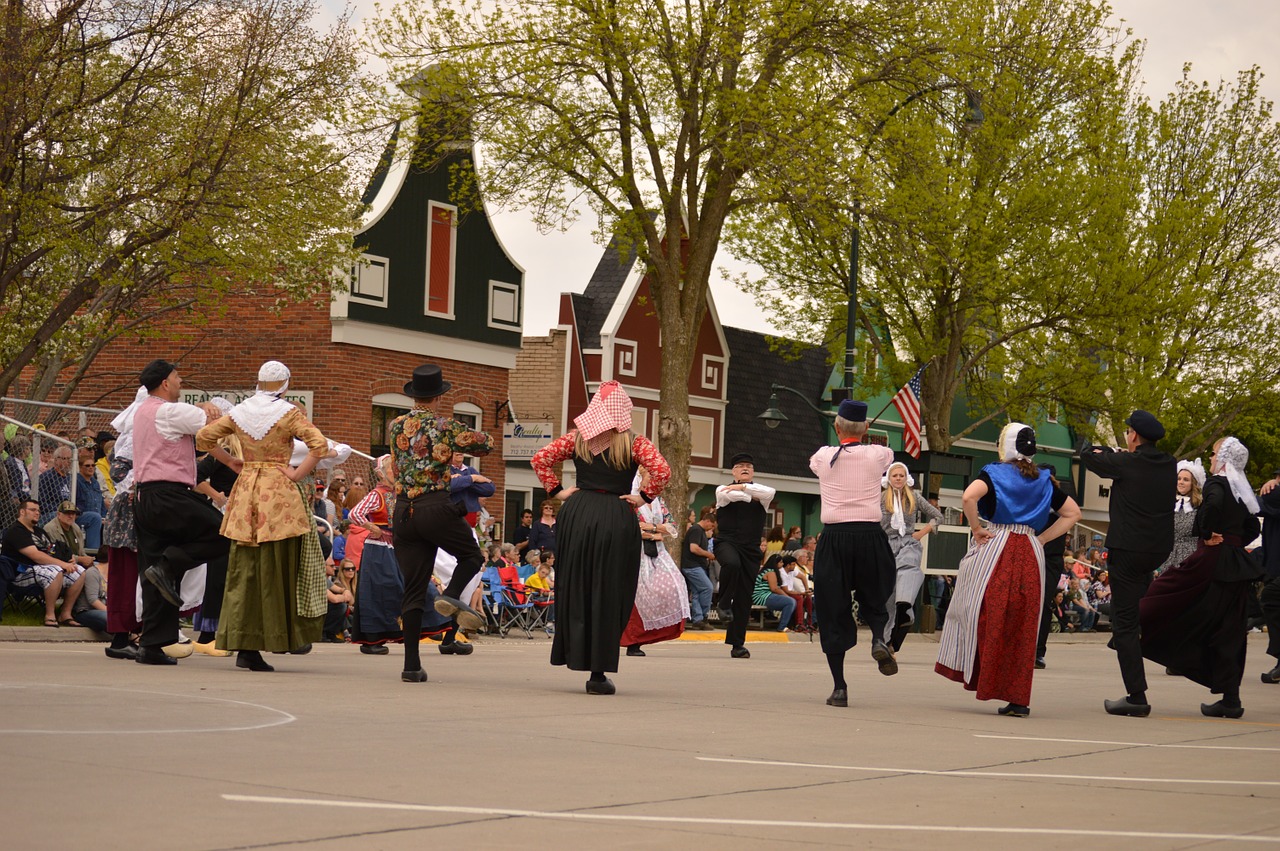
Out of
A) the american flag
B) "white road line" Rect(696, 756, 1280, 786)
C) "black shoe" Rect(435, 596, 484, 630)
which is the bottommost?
"white road line" Rect(696, 756, 1280, 786)

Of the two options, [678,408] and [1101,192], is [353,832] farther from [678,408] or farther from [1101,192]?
[1101,192]

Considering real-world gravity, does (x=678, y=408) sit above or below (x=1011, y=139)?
below

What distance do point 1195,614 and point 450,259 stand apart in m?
27.1

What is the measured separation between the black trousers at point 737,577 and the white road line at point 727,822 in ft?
38.7

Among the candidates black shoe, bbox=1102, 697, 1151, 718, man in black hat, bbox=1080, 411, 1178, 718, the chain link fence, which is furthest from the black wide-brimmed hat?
the chain link fence

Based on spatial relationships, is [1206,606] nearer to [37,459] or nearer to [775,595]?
[37,459]

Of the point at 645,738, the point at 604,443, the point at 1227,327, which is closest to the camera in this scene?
the point at 645,738

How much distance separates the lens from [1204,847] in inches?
237

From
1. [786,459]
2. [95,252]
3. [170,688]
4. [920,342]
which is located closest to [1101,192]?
[920,342]

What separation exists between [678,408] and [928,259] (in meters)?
12.1

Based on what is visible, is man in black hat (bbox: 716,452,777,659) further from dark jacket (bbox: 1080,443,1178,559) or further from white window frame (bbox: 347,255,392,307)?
white window frame (bbox: 347,255,392,307)

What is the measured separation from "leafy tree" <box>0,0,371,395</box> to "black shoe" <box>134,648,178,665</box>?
1245cm

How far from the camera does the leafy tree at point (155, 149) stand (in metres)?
24.2

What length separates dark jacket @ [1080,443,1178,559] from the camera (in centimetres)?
1241
